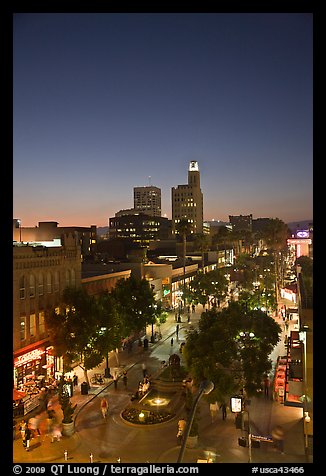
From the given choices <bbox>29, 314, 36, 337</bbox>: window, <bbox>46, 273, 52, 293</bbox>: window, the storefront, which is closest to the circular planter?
the storefront

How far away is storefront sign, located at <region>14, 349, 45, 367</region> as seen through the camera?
30875 mm

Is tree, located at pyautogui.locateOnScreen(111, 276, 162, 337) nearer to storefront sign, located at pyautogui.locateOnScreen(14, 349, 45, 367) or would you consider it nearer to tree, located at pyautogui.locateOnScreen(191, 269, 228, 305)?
storefront sign, located at pyautogui.locateOnScreen(14, 349, 45, 367)

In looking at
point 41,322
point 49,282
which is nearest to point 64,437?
point 41,322

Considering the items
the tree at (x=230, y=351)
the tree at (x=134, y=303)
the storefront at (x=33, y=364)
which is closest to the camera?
the tree at (x=230, y=351)

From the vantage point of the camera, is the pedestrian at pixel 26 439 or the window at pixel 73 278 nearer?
the pedestrian at pixel 26 439

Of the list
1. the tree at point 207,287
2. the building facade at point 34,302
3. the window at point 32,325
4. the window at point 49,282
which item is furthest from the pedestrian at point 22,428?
the tree at point 207,287

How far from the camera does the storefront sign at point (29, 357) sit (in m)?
30.9

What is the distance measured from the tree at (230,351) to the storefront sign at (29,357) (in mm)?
12541

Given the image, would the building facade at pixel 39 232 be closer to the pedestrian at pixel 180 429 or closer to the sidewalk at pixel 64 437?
the sidewalk at pixel 64 437

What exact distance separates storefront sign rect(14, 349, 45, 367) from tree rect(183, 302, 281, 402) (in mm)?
12541

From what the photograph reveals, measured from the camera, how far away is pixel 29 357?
32219mm

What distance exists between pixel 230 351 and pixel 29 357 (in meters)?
15.4
